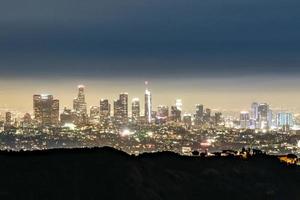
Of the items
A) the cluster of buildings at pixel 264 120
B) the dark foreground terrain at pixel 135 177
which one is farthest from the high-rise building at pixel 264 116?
the dark foreground terrain at pixel 135 177

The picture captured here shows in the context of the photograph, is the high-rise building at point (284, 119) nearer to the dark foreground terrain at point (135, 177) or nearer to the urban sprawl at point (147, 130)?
the urban sprawl at point (147, 130)

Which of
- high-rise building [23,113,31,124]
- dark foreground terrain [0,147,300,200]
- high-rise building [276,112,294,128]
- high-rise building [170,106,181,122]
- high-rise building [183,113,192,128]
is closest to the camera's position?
dark foreground terrain [0,147,300,200]

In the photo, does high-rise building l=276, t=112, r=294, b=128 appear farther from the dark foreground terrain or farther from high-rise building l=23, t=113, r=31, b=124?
the dark foreground terrain

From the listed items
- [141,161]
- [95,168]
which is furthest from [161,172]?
[95,168]

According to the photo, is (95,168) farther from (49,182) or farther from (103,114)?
(103,114)

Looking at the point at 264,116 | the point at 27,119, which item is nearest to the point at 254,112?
the point at 264,116

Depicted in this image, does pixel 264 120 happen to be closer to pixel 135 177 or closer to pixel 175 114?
pixel 175 114

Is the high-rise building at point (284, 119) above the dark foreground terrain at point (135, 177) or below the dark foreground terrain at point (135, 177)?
below

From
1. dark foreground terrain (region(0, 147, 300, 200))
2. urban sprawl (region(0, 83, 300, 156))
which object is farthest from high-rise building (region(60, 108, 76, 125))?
dark foreground terrain (region(0, 147, 300, 200))

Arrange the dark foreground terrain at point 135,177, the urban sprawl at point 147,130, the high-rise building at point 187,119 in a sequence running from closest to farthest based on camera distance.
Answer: the dark foreground terrain at point 135,177
the urban sprawl at point 147,130
the high-rise building at point 187,119
